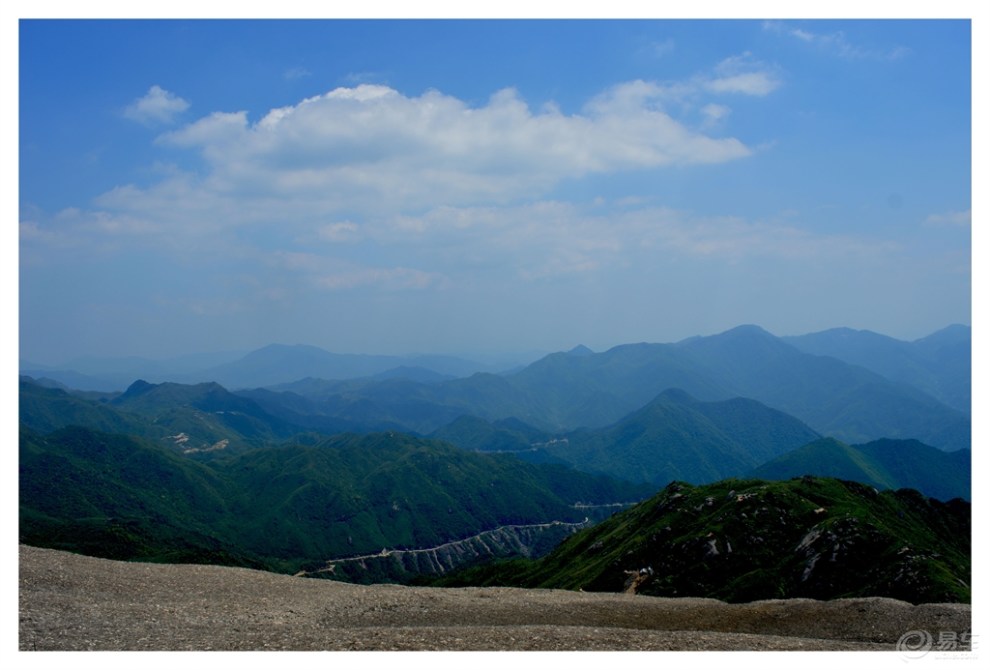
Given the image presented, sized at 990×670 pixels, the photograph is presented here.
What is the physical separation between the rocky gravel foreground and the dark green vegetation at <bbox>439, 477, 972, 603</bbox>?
20.3 metres

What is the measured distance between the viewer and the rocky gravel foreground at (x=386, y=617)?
32250 mm

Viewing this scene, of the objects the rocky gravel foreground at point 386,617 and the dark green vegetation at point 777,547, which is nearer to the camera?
the rocky gravel foreground at point 386,617

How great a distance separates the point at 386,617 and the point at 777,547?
179 ft

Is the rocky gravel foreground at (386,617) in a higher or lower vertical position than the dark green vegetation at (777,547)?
higher

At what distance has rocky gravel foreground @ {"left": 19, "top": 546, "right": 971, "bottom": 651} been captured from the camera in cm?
3225

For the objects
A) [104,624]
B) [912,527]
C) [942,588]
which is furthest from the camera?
[912,527]

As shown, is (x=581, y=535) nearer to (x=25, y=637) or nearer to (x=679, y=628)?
(x=679, y=628)

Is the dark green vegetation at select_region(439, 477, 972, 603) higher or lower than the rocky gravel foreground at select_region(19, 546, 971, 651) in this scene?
lower

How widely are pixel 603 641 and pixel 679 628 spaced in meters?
9.98

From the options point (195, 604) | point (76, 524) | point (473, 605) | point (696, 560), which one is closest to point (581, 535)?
point (696, 560)

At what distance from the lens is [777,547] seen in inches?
3054

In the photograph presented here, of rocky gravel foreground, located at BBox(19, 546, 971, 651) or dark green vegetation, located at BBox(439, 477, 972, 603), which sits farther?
dark green vegetation, located at BBox(439, 477, 972, 603)

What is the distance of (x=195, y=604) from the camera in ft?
133

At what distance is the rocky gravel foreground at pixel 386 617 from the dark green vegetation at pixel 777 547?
2029cm
